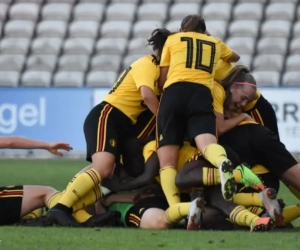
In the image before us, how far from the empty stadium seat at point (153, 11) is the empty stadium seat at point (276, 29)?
74.4 inches

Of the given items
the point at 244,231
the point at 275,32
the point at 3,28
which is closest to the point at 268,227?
the point at 244,231

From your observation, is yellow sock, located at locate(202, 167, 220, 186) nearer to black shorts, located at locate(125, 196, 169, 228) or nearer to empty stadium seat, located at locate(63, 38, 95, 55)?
black shorts, located at locate(125, 196, 169, 228)

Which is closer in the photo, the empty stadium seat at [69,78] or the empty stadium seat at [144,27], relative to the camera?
the empty stadium seat at [69,78]

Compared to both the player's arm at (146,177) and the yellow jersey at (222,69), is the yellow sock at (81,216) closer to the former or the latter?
the player's arm at (146,177)

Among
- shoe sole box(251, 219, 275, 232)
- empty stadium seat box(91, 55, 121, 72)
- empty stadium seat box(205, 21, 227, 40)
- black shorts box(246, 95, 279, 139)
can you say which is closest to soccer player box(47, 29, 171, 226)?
black shorts box(246, 95, 279, 139)

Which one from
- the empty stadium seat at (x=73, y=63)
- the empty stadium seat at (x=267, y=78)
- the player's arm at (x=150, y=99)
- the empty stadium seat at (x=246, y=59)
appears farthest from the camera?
the empty stadium seat at (x=73, y=63)

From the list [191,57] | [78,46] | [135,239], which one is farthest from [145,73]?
[78,46]

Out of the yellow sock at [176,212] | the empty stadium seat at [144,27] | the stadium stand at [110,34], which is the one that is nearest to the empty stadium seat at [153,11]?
the stadium stand at [110,34]

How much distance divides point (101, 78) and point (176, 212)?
11.3 m

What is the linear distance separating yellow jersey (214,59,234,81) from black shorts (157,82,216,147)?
0.55 meters

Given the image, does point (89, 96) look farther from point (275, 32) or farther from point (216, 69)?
point (216, 69)

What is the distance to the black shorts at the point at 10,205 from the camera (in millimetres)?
7996

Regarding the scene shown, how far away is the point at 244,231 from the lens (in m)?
7.53

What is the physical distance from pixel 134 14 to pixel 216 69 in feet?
39.4
